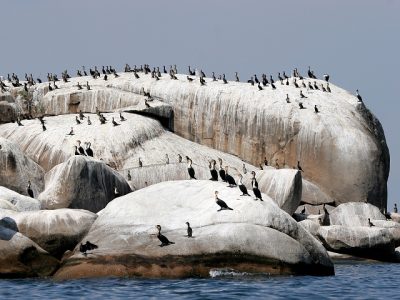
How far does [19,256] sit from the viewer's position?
36.7 metres

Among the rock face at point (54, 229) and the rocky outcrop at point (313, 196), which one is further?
the rocky outcrop at point (313, 196)

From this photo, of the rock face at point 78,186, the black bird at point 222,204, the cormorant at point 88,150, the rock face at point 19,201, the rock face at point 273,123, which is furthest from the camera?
the rock face at point 273,123

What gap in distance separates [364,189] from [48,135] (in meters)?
19.7

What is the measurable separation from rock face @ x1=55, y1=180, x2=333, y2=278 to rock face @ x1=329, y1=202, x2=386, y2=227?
63.9 feet

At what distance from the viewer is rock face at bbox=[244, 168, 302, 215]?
5394cm

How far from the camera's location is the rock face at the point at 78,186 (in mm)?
46938

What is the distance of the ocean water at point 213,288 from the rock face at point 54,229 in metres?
2.17

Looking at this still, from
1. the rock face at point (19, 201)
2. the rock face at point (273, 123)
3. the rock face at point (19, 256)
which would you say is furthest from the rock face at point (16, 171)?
the rock face at point (19, 256)

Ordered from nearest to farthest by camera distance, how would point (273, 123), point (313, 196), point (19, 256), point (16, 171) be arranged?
point (19, 256)
point (16, 171)
point (313, 196)
point (273, 123)

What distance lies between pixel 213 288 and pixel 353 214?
90.5 feet

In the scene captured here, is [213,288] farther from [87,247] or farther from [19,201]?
[19,201]

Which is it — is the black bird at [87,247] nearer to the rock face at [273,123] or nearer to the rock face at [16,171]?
the rock face at [16,171]

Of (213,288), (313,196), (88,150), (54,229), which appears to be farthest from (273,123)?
(213,288)

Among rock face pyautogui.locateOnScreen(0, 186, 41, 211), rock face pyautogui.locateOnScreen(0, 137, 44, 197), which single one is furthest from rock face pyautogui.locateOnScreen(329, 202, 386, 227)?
rock face pyautogui.locateOnScreen(0, 186, 41, 211)
